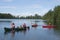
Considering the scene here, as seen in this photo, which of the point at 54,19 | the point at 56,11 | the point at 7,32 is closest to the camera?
the point at 7,32

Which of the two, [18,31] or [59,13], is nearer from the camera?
[18,31]

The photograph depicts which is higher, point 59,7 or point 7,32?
point 59,7

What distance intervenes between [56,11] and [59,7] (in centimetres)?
715

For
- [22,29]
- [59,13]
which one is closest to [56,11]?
[59,13]

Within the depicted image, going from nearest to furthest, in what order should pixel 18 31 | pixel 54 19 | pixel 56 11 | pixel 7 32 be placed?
pixel 7 32, pixel 18 31, pixel 54 19, pixel 56 11

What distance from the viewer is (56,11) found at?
130 meters

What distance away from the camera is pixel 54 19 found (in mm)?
121750

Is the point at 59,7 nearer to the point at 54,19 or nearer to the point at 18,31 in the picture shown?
the point at 54,19

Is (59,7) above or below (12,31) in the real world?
above

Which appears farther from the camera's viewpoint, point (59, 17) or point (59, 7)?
point (59, 7)

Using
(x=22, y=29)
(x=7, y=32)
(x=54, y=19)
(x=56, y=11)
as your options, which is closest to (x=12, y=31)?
(x=7, y=32)

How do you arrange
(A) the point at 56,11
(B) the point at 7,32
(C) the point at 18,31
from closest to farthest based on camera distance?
(B) the point at 7,32
(C) the point at 18,31
(A) the point at 56,11

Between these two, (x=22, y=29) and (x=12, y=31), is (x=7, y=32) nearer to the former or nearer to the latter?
(x=12, y=31)

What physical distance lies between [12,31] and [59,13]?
263 feet
